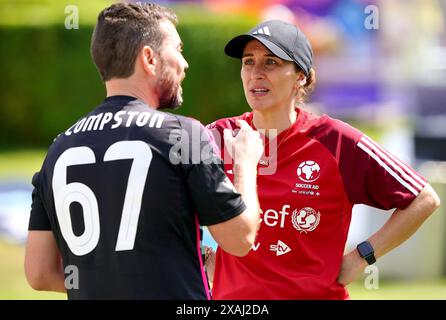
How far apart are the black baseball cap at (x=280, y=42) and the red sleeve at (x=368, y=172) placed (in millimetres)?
375

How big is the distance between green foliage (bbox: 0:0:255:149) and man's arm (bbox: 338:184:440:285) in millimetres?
14768

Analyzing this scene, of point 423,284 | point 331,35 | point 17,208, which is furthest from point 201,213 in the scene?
point 331,35

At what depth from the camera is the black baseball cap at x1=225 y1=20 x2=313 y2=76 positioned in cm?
447

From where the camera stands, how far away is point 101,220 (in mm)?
3479

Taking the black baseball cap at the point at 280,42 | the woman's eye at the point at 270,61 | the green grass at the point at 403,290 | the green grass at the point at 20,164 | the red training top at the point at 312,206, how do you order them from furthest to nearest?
the green grass at the point at 20,164
the green grass at the point at 403,290
the woman's eye at the point at 270,61
the black baseball cap at the point at 280,42
the red training top at the point at 312,206

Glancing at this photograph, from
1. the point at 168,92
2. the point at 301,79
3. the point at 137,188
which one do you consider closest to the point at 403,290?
the point at 301,79

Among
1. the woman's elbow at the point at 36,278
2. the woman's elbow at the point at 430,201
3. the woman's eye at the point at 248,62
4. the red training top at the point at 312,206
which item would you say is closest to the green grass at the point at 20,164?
the woman's eye at the point at 248,62

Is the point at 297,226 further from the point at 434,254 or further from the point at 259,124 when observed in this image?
the point at 434,254

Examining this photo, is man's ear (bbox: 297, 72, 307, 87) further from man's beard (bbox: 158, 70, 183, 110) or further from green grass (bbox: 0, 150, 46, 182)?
green grass (bbox: 0, 150, 46, 182)

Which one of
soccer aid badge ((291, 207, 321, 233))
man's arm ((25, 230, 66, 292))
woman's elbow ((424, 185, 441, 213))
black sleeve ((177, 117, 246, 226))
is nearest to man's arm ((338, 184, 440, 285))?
woman's elbow ((424, 185, 441, 213))

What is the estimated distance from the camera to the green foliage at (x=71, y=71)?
63.4ft

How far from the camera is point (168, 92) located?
146 inches

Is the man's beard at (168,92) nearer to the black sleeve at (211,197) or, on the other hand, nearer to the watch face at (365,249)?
the black sleeve at (211,197)

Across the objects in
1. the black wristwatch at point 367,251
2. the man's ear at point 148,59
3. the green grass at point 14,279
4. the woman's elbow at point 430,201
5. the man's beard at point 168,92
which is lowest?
the green grass at point 14,279
